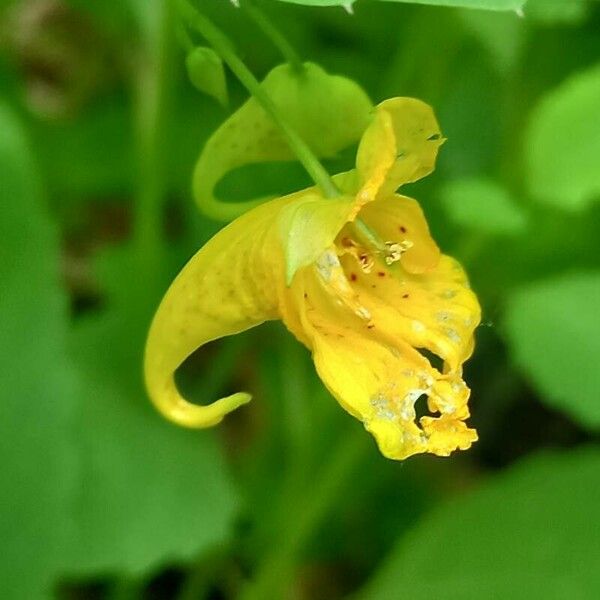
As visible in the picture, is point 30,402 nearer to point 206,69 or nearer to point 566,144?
point 206,69

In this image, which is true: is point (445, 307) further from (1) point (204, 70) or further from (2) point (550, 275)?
(2) point (550, 275)

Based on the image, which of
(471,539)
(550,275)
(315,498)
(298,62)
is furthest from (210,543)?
(298,62)

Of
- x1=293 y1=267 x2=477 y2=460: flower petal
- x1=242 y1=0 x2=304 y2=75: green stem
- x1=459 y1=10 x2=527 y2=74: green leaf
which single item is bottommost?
x1=459 y1=10 x2=527 y2=74: green leaf

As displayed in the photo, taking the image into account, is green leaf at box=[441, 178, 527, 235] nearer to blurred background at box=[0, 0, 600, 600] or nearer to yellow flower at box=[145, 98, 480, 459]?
blurred background at box=[0, 0, 600, 600]

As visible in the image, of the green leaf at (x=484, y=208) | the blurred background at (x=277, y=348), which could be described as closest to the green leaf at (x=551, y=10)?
the blurred background at (x=277, y=348)

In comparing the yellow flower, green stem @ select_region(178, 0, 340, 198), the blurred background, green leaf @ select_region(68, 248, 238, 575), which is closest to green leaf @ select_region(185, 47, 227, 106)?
green stem @ select_region(178, 0, 340, 198)

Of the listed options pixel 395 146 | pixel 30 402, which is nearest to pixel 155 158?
pixel 30 402
